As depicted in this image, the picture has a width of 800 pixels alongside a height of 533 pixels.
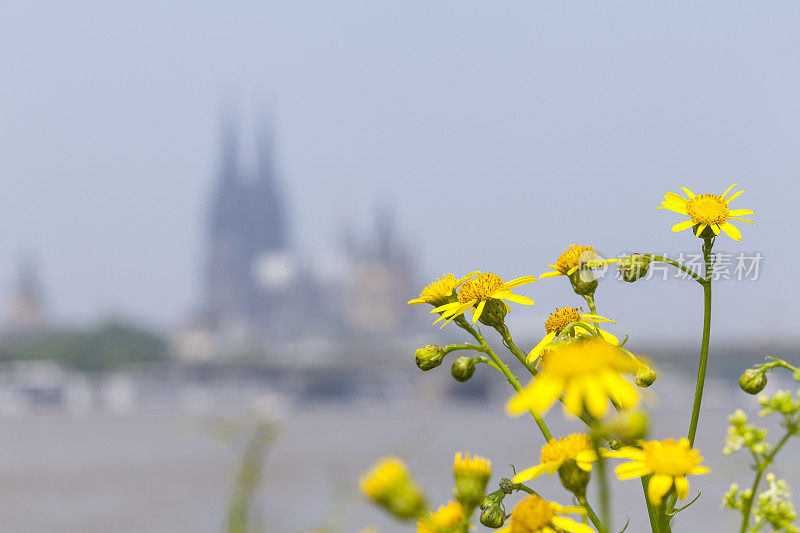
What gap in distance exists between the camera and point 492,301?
0.52 m

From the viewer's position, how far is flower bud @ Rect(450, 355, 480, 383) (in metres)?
0.50

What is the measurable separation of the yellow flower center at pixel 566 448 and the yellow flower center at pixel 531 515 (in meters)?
0.02

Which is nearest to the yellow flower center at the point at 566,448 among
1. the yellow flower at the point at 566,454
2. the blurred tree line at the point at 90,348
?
the yellow flower at the point at 566,454

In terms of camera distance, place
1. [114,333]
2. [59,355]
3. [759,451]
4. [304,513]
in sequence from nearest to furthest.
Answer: [759,451] < [304,513] < [59,355] < [114,333]

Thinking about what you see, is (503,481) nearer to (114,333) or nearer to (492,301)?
(492,301)

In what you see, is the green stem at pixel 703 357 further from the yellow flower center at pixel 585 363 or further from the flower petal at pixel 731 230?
the yellow flower center at pixel 585 363

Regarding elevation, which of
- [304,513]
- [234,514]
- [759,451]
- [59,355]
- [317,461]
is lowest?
[59,355]

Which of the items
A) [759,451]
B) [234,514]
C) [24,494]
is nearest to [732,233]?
[759,451]

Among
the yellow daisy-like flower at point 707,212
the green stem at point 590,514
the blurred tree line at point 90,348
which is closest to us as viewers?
the green stem at point 590,514

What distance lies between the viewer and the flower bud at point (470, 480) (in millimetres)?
410

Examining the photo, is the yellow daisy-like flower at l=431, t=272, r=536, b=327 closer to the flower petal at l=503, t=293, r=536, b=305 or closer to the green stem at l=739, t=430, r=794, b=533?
the flower petal at l=503, t=293, r=536, b=305

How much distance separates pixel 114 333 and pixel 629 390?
42151mm

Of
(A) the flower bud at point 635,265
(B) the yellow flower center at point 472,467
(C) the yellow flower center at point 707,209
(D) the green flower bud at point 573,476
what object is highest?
(C) the yellow flower center at point 707,209

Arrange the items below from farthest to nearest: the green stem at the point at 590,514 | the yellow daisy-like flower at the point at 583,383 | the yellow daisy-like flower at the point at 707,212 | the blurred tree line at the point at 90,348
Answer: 1. the blurred tree line at the point at 90,348
2. the yellow daisy-like flower at the point at 707,212
3. the green stem at the point at 590,514
4. the yellow daisy-like flower at the point at 583,383
